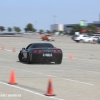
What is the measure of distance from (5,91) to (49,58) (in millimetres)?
11182

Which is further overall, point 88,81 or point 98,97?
point 88,81

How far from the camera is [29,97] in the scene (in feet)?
35.2

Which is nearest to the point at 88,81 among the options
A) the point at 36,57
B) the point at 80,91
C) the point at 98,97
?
the point at 80,91

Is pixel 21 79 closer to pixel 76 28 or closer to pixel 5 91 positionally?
pixel 5 91

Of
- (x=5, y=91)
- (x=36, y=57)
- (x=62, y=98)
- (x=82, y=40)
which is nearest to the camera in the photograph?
(x=62, y=98)

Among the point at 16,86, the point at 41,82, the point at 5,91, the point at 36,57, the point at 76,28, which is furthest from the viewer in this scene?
the point at 76,28

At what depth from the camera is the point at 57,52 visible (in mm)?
23062

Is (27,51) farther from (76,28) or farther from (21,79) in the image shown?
(76,28)

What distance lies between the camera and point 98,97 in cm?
1094

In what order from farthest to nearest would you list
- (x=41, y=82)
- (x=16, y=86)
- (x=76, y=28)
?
(x=76, y=28)
(x=41, y=82)
(x=16, y=86)

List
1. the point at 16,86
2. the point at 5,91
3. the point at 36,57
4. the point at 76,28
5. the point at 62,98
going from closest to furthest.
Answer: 1. the point at 62,98
2. the point at 5,91
3. the point at 16,86
4. the point at 36,57
5. the point at 76,28

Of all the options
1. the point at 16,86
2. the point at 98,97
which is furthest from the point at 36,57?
the point at 98,97

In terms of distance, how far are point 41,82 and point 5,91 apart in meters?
2.68

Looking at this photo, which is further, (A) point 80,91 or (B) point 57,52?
(B) point 57,52
